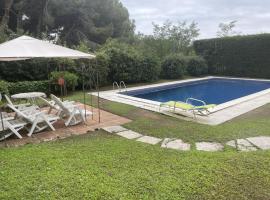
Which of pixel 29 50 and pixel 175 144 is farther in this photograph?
pixel 29 50

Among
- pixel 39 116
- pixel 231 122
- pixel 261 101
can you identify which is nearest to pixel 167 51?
pixel 261 101

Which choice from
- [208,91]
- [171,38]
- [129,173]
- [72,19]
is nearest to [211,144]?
[129,173]

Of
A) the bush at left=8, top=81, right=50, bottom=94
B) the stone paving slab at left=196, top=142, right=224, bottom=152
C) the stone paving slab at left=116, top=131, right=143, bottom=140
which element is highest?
the bush at left=8, top=81, right=50, bottom=94

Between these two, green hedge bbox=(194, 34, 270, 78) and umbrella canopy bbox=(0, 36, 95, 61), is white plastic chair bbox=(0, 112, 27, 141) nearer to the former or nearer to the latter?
umbrella canopy bbox=(0, 36, 95, 61)

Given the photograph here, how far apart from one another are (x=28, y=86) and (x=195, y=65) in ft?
47.8

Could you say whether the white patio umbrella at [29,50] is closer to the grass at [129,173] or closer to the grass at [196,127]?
the grass at [129,173]

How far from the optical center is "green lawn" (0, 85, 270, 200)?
152 inches

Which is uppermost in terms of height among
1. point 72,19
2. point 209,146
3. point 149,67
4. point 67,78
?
point 72,19

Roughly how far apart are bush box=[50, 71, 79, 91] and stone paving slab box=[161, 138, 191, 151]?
8.27 metres

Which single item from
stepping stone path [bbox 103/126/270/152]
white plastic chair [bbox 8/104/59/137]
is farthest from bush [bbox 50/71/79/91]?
stepping stone path [bbox 103/126/270/152]

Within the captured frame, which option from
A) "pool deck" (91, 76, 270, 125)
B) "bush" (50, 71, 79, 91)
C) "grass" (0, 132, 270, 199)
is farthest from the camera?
"bush" (50, 71, 79, 91)

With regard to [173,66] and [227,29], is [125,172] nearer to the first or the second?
[173,66]

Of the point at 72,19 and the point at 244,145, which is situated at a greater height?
the point at 72,19

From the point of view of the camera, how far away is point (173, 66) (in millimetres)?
20656
